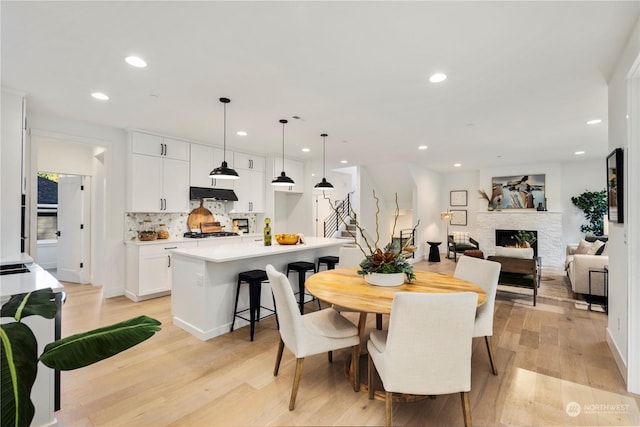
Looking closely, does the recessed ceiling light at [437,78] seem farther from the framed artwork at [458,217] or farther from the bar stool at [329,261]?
the framed artwork at [458,217]

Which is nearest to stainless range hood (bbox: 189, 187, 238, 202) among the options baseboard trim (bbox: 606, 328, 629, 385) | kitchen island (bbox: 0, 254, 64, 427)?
kitchen island (bbox: 0, 254, 64, 427)

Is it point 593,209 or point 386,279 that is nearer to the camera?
point 386,279

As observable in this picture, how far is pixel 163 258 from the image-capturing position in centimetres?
479

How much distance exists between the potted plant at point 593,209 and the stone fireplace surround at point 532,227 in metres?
0.49

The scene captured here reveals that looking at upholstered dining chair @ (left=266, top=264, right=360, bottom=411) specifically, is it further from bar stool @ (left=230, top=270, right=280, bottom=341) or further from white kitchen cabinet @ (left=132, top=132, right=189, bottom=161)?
white kitchen cabinet @ (left=132, top=132, right=189, bottom=161)

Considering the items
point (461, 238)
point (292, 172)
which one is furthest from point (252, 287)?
point (461, 238)

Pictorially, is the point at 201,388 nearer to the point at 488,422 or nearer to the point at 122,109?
the point at 488,422

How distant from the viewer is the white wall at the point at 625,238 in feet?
7.38

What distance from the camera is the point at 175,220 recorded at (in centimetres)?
544

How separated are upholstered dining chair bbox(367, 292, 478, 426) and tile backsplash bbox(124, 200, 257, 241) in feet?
15.4

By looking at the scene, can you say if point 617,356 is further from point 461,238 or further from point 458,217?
point 458,217

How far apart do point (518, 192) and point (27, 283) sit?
9398 mm

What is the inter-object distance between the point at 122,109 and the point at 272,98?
197cm

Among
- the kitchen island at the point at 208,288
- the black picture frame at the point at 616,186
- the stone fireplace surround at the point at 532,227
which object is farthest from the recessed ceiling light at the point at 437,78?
the stone fireplace surround at the point at 532,227
